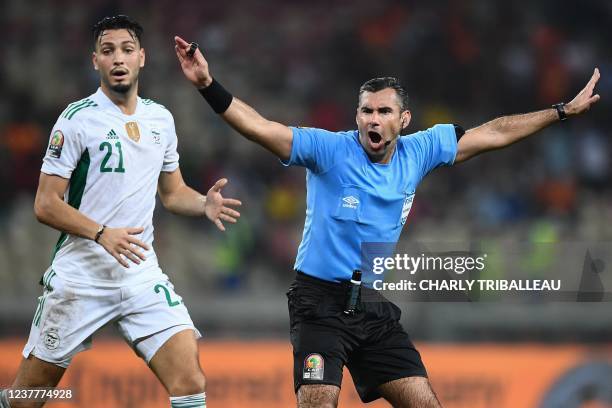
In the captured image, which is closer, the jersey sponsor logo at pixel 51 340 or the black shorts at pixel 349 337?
the black shorts at pixel 349 337

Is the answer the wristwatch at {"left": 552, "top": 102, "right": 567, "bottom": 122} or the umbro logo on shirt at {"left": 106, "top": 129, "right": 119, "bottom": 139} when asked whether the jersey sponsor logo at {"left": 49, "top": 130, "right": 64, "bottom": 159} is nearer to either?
the umbro logo on shirt at {"left": 106, "top": 129, "right": 119, "bottom": 139}

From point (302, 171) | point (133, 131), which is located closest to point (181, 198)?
point (133, 131)

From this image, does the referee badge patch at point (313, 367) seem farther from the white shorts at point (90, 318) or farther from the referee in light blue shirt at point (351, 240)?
the white shorts at point (90, 318)

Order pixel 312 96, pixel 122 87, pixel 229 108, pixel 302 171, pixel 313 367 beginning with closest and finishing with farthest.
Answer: pixel 229 108
pixel 313 367
pixel 122 87
pixel 302 171
pixel 312 96

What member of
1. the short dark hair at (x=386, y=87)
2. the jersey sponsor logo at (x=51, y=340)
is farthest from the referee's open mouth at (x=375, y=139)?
the jersey sponsor logo at (x=51, y=340)

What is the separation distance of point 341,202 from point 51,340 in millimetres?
1823

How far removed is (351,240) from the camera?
609cm

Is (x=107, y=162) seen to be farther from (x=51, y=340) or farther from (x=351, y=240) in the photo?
(x=351, y=240)

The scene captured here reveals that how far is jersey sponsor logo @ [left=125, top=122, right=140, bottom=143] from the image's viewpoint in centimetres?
621

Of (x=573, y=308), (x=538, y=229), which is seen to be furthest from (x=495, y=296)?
(x=538, y=229)

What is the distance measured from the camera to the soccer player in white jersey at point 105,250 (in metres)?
6.02

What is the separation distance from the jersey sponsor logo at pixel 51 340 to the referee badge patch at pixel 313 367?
1.43 m

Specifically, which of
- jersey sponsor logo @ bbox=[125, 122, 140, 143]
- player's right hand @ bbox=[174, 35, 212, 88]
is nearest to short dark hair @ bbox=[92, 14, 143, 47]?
jersey sponsor logo @ bbox=[125, 122, 140, 143]

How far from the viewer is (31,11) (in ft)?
50.8
